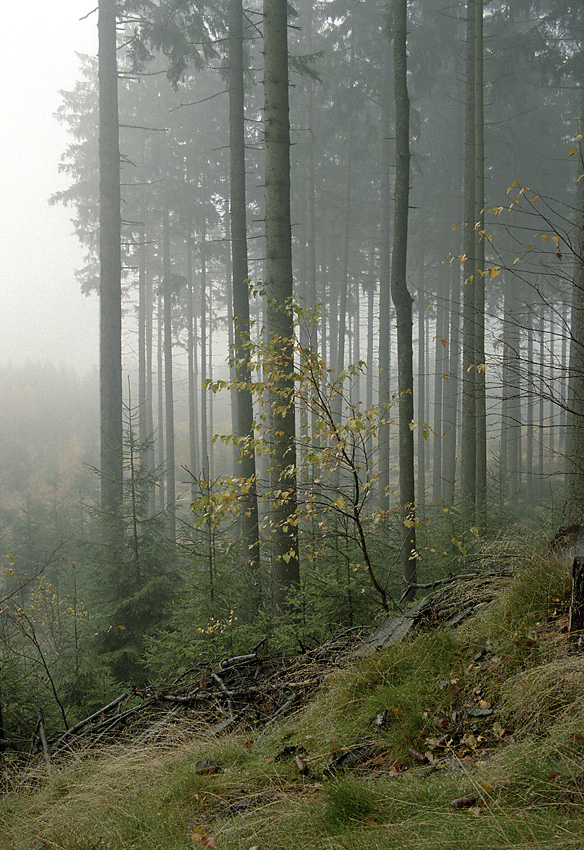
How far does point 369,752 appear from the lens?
302cm

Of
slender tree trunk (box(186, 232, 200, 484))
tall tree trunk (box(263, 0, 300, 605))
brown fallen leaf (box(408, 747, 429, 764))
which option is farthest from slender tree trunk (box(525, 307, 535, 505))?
slender tree trunk (box(186, 232, 200, 484))

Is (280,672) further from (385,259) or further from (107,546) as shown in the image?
(385,259)

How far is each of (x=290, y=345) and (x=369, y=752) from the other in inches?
139

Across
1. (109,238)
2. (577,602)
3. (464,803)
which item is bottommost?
(464,803)

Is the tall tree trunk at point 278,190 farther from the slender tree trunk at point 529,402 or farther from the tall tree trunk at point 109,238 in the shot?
the tall tree trunk at point 109,238

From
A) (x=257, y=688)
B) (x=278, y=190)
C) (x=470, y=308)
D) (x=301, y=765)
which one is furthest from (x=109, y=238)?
(x=301, y=765)

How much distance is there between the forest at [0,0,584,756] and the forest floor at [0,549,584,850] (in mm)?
893

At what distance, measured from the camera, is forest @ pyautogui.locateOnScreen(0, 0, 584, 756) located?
5465 millimetres

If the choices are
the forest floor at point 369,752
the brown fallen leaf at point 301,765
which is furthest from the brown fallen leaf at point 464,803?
the brown fallen leaf at point 301,765

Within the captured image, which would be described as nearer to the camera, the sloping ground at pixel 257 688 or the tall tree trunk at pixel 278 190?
the sloping ground at pixel 257 688

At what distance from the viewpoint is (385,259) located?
1786 centimetres

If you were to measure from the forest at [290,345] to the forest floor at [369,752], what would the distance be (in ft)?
2.93

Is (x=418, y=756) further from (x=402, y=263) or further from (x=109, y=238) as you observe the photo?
(x=109, y=238)

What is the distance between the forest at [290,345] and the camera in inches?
215
